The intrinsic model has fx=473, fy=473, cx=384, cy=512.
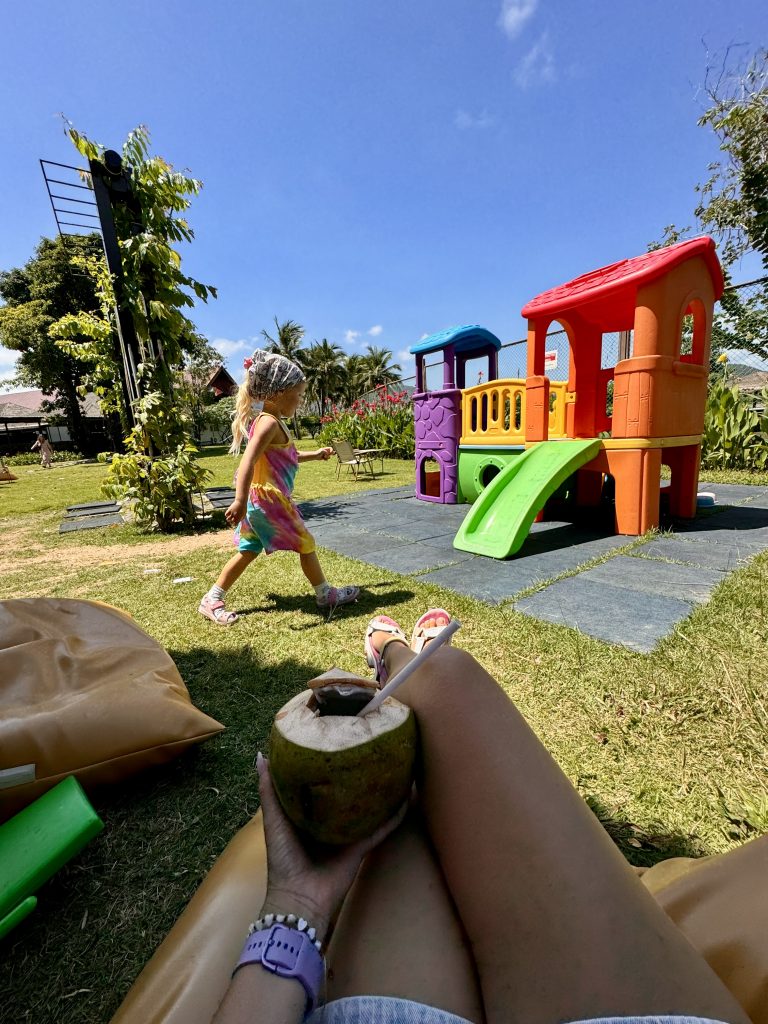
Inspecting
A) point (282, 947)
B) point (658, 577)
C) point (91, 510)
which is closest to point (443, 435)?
point (658, 577)

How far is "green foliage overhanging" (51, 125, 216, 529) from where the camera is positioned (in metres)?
4.94

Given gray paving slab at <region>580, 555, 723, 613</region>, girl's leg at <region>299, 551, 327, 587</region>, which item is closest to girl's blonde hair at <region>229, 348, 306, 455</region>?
girl's leg at <region>299, 551, 327, 587</region>

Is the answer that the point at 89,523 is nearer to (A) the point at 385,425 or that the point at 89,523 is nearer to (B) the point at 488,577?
(B) the point at 488,577

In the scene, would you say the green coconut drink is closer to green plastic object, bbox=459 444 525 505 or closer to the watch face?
the watch face

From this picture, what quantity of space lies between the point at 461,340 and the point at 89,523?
19.5ft

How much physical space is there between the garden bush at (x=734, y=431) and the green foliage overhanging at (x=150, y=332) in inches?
291

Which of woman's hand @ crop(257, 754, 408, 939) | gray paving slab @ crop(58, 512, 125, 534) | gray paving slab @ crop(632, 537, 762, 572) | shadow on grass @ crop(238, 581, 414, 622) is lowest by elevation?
shadow on grass @ crop(238, 581, 414, 622)

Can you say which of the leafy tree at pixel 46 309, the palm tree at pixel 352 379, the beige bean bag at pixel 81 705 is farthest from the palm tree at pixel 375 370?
the beige bean bag at pixel 81 705

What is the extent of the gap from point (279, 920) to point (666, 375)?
4767 millimetres

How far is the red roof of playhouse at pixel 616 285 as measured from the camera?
4.02 meters

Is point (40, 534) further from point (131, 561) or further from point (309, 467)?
point (309, 467)

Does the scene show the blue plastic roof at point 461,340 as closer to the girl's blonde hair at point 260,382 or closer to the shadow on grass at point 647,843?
the girl's blonde hair at point 260,382

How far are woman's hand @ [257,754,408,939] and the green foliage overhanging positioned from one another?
511 cm

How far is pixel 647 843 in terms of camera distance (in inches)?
51.4
